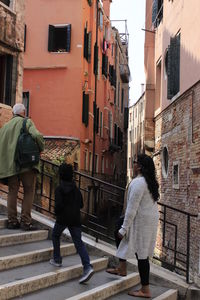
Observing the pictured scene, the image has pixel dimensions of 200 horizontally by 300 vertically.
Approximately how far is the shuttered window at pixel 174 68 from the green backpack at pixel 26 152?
7221 mm

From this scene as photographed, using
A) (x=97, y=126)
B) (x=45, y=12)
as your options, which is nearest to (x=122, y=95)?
(x=97, y=126)

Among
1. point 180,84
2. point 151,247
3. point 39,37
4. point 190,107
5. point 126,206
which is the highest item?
point 39,37

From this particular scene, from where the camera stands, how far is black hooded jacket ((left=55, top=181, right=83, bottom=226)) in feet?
18.2

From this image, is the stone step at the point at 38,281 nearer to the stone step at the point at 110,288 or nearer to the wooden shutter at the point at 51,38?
the stone step at the point at 110,288

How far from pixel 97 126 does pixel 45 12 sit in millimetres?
7460

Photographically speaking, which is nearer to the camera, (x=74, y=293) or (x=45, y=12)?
Answer: (x=74, y=293)

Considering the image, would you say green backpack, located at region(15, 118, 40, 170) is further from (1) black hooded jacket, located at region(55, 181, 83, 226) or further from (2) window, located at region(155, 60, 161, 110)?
(2) window, located at region(155, 60, 161, 110)

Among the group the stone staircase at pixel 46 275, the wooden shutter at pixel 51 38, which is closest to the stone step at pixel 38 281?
the stone staircase at pixel 46 275

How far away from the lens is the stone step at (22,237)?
615 cm

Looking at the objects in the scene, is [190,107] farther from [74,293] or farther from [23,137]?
[74,293]

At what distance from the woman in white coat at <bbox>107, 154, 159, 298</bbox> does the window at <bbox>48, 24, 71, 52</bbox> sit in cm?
1709

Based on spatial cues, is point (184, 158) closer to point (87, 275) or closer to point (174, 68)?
point (174, 68)

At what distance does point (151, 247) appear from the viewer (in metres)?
5.41

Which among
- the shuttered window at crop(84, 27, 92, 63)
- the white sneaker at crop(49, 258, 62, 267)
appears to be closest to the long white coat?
the white sneaker at crop(49, 258, 62, 267)
